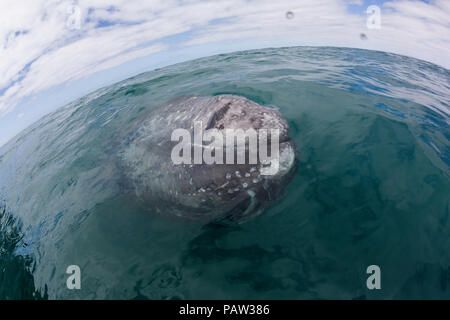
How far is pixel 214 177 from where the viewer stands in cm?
457

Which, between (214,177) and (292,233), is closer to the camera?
(214,177)

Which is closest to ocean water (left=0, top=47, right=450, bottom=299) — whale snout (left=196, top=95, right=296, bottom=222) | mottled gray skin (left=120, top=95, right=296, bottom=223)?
mottled gray skin (left=120, top=95, right=296, bottom=223)

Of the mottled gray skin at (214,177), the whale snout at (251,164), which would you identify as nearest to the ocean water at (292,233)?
the mottled gray skin at (214,177)

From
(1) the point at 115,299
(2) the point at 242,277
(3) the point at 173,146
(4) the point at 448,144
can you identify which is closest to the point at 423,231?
(2) the point at 242,277

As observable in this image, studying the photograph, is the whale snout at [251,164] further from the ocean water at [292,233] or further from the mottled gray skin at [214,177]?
the ocean water at [292,233]

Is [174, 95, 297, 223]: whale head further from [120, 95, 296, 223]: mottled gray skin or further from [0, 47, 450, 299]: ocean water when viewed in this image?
[0, 47, 450, 299]: ocean water

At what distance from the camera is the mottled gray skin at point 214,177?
4633 mm

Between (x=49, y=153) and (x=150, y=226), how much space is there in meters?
11.3

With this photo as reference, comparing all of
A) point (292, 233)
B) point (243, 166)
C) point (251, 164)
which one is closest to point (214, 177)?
point (243, 166)

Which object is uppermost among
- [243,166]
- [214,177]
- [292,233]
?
[243,166]

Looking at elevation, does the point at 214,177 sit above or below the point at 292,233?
above

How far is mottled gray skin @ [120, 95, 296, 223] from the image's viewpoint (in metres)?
4.63

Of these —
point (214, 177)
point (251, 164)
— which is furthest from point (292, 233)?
point (214, 177)

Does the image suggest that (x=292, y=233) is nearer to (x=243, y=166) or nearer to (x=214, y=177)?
(x=243, y=166)
